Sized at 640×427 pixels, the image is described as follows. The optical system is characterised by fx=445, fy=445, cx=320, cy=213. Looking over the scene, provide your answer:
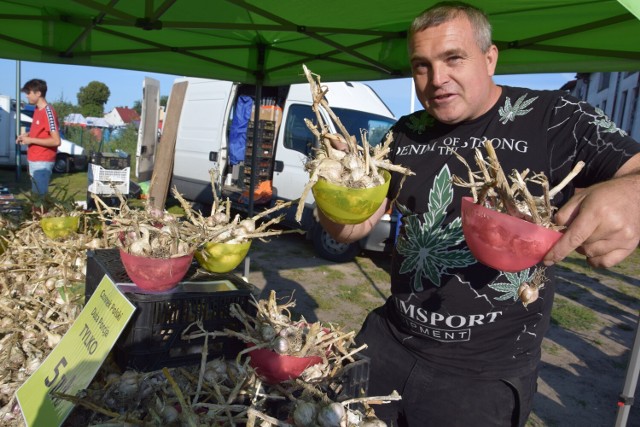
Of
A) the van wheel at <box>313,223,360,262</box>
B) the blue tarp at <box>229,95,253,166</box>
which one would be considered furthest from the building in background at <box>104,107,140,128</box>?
the van wheel at <box>313,223,360,262</box>

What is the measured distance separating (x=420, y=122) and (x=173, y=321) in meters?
1.25

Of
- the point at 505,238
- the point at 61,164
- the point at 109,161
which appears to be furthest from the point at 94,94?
the point at 505,238

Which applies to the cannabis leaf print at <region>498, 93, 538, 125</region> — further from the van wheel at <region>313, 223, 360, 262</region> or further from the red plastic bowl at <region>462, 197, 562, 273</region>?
the van wheel at <region>313, 223, 360, 262</region>

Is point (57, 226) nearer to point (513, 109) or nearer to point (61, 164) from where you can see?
point (513, 109)

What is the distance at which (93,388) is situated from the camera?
1.33 metres

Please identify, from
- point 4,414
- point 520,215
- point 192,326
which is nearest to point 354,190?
point 520,215

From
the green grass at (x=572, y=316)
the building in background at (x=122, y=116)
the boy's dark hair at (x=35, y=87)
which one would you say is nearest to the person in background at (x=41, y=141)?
the boy's dark hair at (x=35, y=87)

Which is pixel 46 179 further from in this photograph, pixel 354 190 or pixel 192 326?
pixel 354 190

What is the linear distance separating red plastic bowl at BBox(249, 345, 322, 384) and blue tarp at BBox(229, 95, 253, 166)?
7.39 m

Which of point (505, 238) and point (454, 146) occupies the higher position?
point (454, 146)

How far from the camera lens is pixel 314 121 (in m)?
7.03

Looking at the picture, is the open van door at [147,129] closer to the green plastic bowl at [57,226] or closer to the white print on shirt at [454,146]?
the green plastic bowl at [57,226]

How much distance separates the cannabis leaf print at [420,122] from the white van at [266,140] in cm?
426

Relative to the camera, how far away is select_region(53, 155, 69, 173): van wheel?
1547 centimetres
